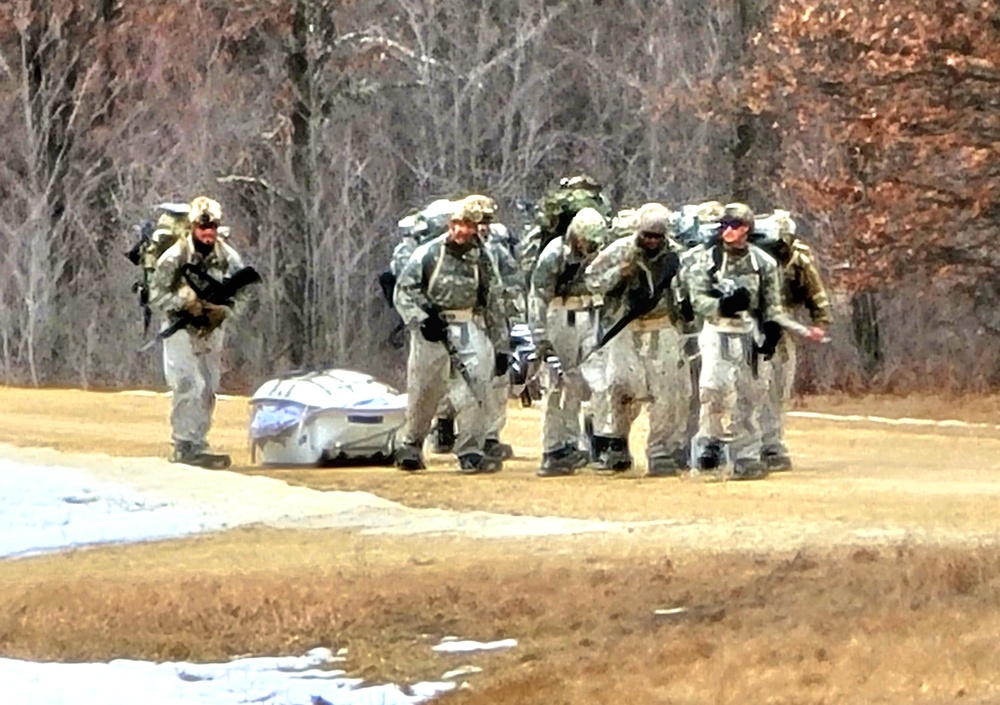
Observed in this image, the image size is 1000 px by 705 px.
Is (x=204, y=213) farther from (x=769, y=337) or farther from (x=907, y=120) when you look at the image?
(x=907, y=120)

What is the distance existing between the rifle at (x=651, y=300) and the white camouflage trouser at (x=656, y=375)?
95mm

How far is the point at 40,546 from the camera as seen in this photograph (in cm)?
1502

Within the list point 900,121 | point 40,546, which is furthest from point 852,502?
point 900,121

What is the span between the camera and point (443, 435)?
21922 mm

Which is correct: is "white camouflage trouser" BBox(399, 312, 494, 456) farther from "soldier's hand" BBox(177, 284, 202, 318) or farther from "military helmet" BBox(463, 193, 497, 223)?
"soldier's hand" BBox(177, 284, 202, 318)

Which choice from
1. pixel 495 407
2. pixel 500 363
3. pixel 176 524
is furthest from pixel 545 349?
pixel 176 524

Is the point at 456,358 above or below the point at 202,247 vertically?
below

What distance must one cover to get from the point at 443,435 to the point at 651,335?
12.2ft

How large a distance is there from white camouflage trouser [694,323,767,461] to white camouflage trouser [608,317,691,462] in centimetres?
26

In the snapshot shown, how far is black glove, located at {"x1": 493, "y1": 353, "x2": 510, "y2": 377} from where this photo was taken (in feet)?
62.8

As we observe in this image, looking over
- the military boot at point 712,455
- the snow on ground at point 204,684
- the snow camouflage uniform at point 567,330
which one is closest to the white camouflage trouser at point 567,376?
the snow camouflage uniform at point 567,330

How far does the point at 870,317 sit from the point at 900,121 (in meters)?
7.27

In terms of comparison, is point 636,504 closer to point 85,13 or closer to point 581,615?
point 581,615

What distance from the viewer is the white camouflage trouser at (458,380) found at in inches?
747
